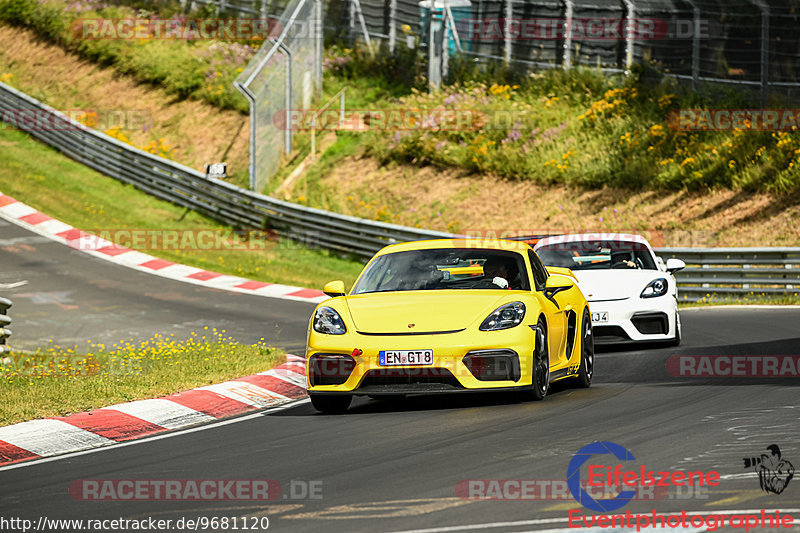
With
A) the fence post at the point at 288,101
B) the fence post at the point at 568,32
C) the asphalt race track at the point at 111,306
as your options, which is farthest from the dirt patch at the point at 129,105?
the asphalt race track at the point at 111,306

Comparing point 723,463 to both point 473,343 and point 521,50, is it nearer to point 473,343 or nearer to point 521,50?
point 473,343

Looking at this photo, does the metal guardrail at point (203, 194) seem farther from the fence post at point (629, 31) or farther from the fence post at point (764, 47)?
the fence post at point (629, 31)

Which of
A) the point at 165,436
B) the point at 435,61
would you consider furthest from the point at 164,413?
the point at 435,61

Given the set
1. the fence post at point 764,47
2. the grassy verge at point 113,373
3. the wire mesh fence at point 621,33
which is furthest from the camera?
the wire mesh fence at point 621,33

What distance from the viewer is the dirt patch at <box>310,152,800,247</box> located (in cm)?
2589

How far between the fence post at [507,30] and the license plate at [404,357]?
2594 centimetres

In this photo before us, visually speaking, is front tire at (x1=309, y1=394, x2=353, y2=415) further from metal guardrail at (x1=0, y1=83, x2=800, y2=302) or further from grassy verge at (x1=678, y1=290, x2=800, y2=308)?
metal guardrail at (x1=0, y1=83, x2=800, y2=302)

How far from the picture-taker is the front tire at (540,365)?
30.2ft

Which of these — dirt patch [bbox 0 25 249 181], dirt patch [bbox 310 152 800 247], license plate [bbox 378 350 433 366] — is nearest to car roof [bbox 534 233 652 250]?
license plate [bbox 378 350 433 366]

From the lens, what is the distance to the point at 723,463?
21.5 feet

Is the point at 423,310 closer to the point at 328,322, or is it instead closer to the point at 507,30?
the point at 328,322

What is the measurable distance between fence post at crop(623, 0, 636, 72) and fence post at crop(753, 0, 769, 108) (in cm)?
456

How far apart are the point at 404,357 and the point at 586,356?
8.76ft

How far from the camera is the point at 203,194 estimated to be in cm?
3170
